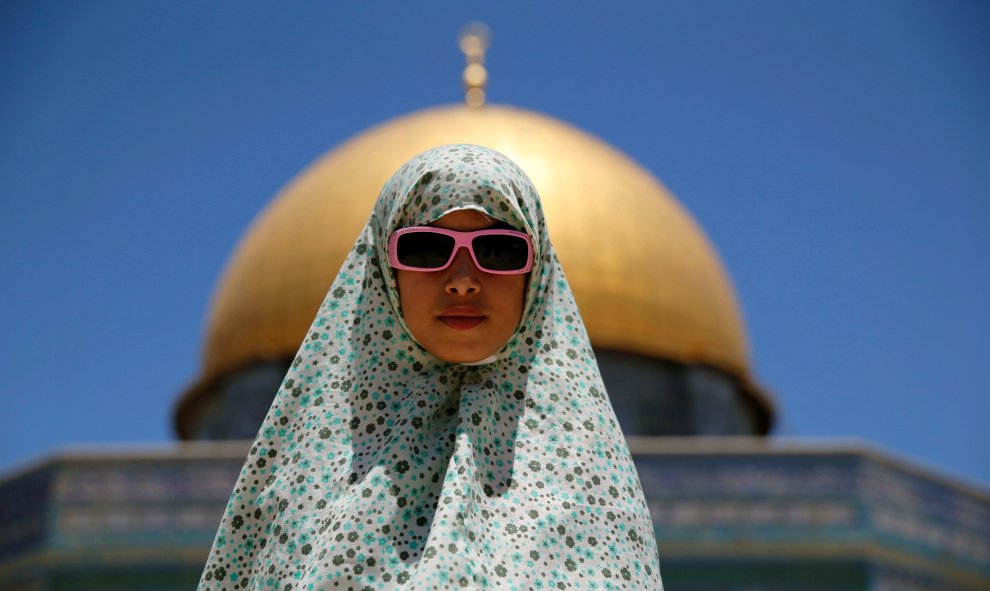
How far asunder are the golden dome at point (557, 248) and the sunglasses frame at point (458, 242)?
10.9 meters

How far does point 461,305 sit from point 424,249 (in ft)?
0.25

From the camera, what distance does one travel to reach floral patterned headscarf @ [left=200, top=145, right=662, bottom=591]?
1.89m

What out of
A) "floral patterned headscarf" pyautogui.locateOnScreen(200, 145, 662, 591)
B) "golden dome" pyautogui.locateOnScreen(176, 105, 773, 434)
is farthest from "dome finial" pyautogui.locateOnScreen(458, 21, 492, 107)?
"floral patterned headscarf" pyautogui.locateOnScreen(200, 145, 662, 591)

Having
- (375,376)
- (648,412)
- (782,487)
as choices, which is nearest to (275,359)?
(648,412)

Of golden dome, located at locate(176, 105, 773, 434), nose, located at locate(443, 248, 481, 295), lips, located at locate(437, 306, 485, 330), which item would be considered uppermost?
golden dome, located at locate(176, 105, 773, 434)

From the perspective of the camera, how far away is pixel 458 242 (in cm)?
198

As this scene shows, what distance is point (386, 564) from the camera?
1.88m

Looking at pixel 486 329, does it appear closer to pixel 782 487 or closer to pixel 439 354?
pixel 439 354

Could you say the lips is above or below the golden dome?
below


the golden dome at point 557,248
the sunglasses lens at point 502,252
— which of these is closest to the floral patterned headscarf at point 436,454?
the sunglasses lens at point 502,252

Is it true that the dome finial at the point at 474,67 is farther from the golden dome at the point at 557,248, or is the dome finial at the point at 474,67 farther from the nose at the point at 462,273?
the nose at the point at 462,273

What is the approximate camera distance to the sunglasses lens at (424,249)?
1.99 metres

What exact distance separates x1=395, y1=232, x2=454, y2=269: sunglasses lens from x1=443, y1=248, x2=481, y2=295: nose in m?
0.01

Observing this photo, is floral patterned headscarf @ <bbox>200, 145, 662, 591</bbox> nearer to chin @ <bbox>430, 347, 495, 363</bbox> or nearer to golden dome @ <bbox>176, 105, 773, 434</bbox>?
chin @ <bbox>430, 347, 495, 363</bbox>
